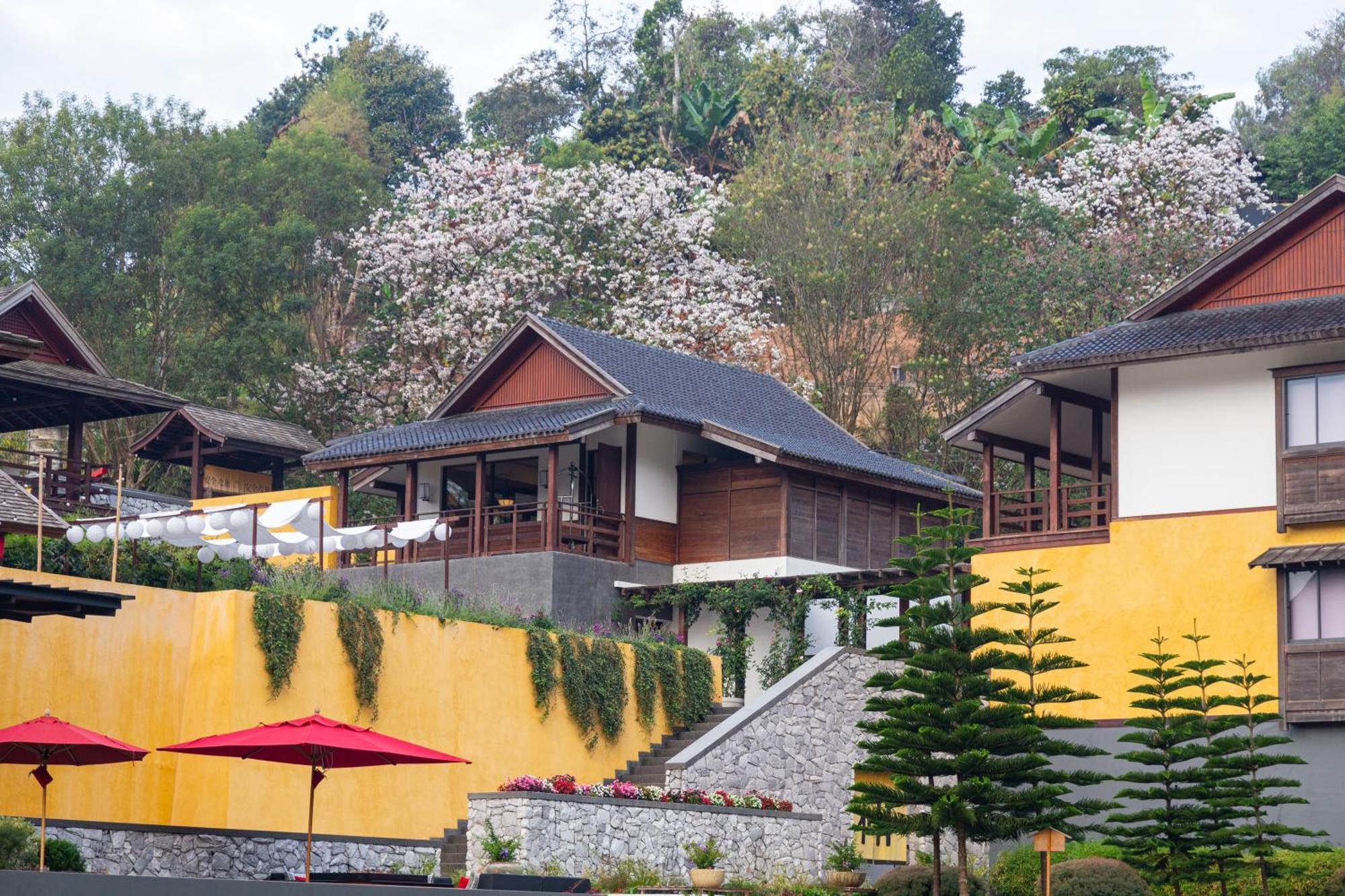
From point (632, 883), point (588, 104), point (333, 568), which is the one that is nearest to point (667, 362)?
point (333, 568)

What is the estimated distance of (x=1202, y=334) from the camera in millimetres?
25406

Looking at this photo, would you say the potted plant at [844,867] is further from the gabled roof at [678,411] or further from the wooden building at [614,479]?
the gabled roof at [678,411]

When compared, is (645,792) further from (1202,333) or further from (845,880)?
(1202,333)

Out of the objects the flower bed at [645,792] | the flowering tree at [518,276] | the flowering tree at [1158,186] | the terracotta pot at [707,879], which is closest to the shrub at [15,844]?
the flower bed at [645,792]

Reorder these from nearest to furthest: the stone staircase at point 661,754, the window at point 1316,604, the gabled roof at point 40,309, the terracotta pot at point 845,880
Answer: the terracotta pot at point 845,880 → the window at point 1316,604 → the stone staircase at point 661,754 → the gabled roof at point 40,309

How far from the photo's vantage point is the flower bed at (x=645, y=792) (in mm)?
22469

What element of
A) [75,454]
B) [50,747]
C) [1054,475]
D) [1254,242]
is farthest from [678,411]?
[50,747]

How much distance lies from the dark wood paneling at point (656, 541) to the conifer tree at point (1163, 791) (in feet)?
39.5

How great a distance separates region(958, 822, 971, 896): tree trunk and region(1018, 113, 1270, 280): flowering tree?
24.6 m

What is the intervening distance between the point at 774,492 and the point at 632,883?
11.9 m

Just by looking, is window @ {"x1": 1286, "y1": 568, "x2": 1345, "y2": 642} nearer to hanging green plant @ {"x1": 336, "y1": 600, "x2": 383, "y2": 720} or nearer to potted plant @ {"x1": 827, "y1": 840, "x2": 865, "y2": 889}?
potted plant @ {"x1": 827, "y1": 840, "x2": 865, "y2": 889}

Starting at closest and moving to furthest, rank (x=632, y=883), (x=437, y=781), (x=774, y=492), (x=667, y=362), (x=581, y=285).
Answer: (x=632, y=883)
(x=437, y=781)
(x=774, y=492)
(x=667, y=362)
(x=581, y=285)

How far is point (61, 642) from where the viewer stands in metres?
20.8

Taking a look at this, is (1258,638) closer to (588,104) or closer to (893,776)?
Result: (893,776)
